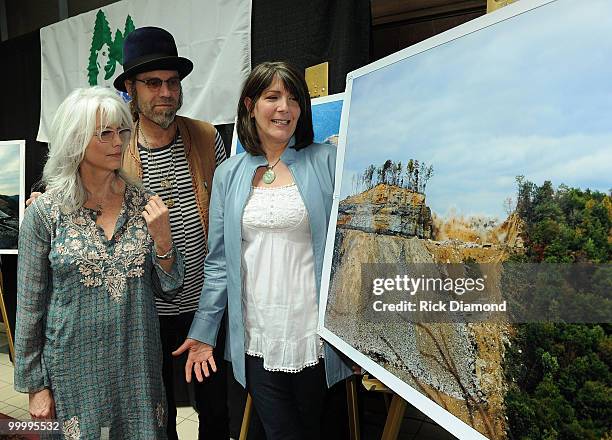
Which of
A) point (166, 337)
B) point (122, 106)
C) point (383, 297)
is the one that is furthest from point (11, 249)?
point (383, 297)

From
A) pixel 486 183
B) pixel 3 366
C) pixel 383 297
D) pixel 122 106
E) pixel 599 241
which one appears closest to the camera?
pixel 599 241

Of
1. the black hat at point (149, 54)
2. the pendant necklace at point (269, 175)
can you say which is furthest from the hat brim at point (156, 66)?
the pendant necklace at point (269, 175)

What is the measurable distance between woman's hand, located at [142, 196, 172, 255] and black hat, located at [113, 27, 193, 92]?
484 millimetres

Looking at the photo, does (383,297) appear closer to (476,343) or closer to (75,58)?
(476,343)

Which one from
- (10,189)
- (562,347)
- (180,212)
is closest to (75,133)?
(180,212)

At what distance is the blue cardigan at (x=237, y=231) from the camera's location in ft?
3.81

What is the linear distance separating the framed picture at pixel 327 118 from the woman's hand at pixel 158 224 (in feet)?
1.15

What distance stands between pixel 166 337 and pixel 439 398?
3.24ft

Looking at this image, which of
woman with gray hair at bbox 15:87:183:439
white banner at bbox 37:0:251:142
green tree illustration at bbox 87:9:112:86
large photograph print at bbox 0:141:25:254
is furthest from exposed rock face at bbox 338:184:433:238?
large photograph print at bbox 0:141:25:254

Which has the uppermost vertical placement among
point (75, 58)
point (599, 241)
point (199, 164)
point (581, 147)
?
point (75, 58)

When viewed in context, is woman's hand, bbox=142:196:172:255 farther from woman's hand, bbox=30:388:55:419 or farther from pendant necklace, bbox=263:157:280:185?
woman's hand, bbox=30:388:55:419

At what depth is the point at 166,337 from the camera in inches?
57.7

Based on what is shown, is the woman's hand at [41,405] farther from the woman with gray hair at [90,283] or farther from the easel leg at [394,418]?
the easel leg at [394,418]

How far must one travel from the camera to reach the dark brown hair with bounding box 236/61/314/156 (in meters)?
1.15
